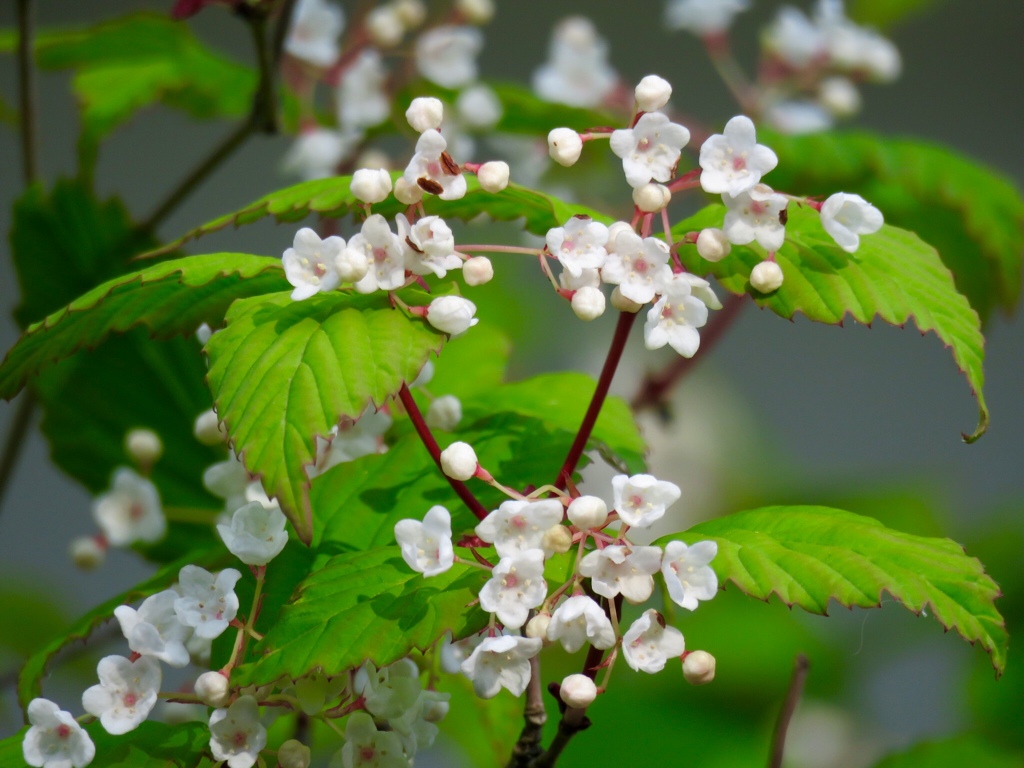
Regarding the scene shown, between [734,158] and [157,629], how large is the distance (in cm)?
33

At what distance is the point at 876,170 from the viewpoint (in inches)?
34.1

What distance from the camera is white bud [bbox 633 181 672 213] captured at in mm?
429

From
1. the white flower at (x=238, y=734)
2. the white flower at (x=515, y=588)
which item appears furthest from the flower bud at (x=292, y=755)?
the white flower at (x=515, y=588)

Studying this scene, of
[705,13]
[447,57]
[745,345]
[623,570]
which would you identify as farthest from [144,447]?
[745,345]

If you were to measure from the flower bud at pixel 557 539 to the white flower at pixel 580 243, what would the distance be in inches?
4.2

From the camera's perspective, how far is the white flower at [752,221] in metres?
0.44

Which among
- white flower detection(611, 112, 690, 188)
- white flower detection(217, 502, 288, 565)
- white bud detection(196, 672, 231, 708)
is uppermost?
white flower detection(611, 112, 690, 188)

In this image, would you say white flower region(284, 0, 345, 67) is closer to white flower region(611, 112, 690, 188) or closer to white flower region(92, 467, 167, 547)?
white flower region(92, 467, 167, 547)

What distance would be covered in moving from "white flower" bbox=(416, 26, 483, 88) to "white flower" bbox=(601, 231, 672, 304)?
0.67 m

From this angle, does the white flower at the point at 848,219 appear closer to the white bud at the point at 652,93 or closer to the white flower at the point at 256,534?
the white bud at the point at 652,93

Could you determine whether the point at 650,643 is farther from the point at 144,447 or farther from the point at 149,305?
the point at 144,447

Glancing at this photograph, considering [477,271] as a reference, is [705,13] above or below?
below

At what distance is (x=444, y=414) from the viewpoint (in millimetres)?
561

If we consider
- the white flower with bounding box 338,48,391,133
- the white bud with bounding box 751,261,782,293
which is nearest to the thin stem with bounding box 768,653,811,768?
the white bud with bounding box 751,261,782,293
